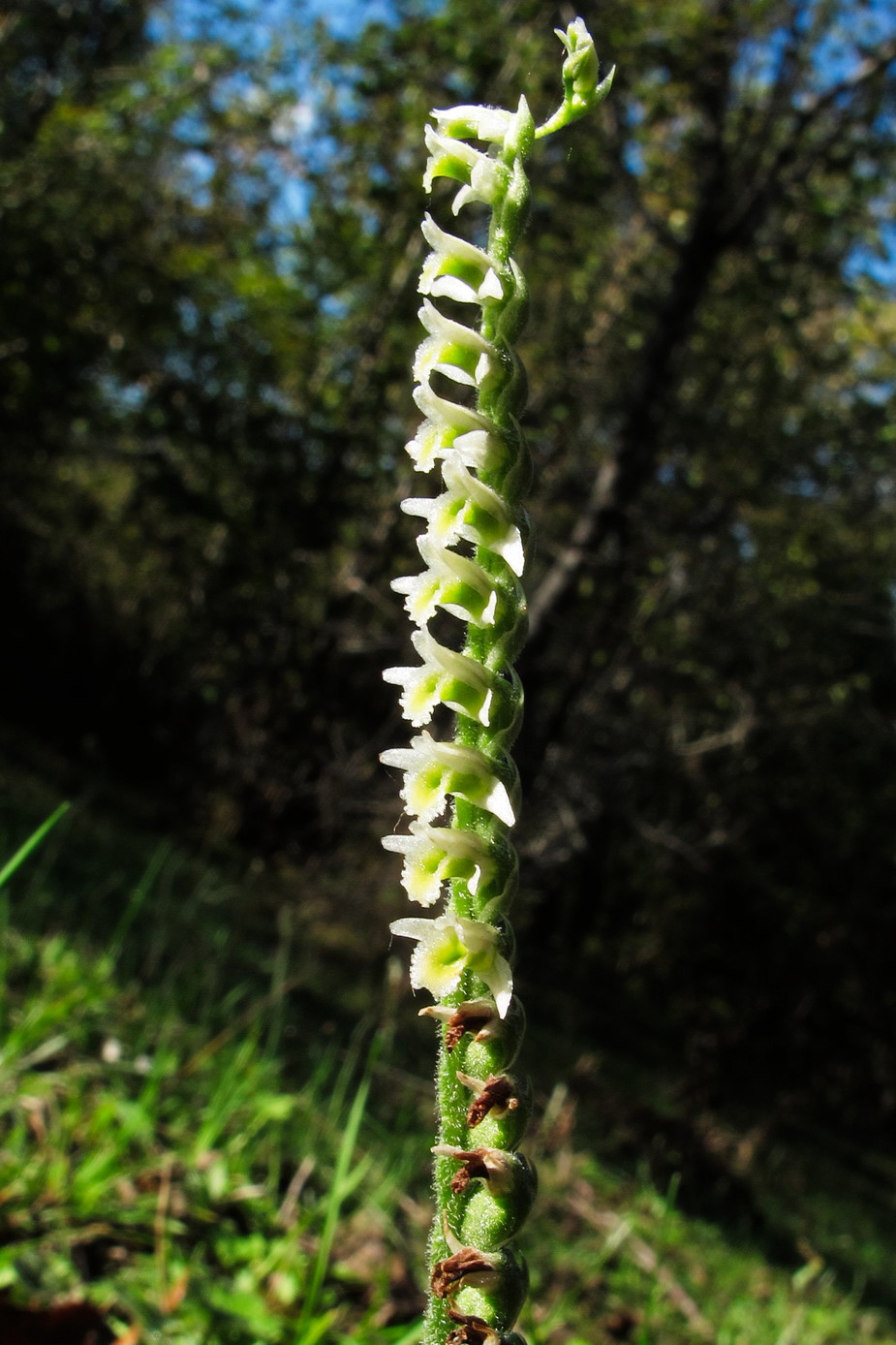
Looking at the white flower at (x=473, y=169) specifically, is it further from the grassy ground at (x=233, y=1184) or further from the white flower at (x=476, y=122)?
the grassy ground at (x=233, y=1184)

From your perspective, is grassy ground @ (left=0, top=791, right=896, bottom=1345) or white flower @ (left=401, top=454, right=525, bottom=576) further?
grassy ground @ (left=0, top=791, right=896, bottom=1345)

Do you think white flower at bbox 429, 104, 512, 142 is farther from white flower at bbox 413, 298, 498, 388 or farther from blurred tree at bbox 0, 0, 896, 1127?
blurred tree at bbox 0, 0, 896, 1127

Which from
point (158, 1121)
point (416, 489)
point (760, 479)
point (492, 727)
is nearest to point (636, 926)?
point (760, 479)

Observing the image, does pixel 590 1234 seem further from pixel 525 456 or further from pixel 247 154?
pixel 247 154

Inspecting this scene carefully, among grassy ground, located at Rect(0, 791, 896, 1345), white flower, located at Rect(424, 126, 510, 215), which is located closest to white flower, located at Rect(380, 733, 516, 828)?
white flower, located at Rect(424, 126, 510, 215)

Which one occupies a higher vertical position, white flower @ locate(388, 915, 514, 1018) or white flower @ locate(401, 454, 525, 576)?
white flower @ locate(401, 454, 525, 576)

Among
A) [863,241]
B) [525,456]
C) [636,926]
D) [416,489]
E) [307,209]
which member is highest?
[863,241]

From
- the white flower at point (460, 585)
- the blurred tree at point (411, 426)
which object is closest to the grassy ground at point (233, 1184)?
the white flower at point (460, 585)
